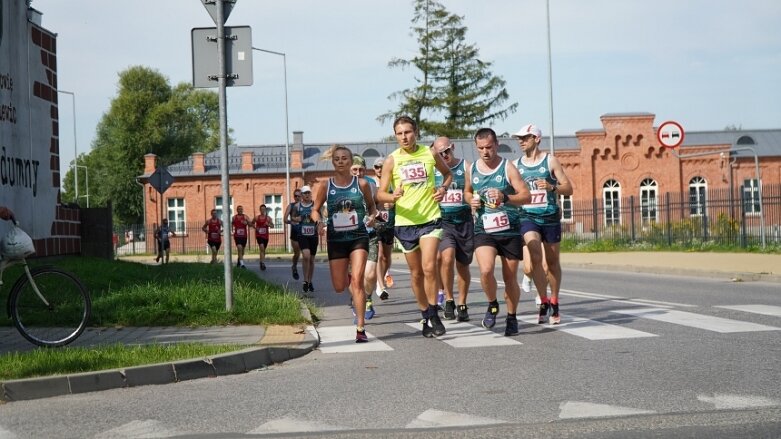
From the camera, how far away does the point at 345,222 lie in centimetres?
1004

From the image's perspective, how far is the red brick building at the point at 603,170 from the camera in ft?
203

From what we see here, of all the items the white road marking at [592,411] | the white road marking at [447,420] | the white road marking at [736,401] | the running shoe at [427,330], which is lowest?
the white road marking at [447,420]

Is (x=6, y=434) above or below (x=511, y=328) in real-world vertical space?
below

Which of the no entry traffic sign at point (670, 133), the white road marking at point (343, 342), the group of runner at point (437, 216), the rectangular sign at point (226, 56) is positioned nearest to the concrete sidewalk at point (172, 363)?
the white road marking at point (343, 342)

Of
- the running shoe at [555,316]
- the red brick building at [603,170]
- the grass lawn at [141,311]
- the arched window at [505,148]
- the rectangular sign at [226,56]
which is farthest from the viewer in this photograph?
the arched window at [505,148]

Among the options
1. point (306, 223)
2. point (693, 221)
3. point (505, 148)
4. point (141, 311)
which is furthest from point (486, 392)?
point (505, 148)

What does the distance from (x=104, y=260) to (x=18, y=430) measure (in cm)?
1297

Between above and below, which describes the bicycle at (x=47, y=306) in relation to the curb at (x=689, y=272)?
above

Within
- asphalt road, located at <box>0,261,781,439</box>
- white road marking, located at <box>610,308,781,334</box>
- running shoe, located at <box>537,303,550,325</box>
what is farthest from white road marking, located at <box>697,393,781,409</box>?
running shoe, located at <box>537,303,550,325</box>

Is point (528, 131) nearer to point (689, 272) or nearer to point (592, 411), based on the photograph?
point (592, 411)

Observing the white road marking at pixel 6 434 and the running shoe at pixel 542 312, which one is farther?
the running shoe at pixel 542 312

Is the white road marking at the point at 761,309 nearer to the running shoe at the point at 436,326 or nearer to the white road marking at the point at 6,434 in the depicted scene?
the running shoe at the point at 436,326

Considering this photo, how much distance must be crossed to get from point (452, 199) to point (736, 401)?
5.07 meters

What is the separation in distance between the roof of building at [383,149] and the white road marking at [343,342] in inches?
2035
